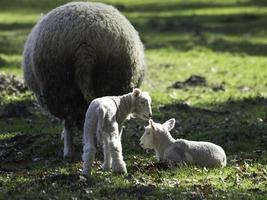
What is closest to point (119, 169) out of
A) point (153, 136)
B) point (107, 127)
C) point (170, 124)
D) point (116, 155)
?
point (116, 155)

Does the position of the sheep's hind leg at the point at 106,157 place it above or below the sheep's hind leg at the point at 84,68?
below

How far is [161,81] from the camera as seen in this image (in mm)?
26109

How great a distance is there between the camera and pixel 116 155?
12000mm

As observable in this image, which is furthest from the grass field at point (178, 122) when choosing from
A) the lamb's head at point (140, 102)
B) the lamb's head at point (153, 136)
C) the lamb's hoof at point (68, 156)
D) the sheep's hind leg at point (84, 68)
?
the sheep's hind leg at point (84, 68)

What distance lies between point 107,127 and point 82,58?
2.02 meters

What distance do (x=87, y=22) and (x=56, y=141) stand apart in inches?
120

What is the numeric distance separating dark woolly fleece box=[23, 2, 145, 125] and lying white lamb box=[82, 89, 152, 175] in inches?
47.2

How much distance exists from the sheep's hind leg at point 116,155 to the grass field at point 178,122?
0.16 meters

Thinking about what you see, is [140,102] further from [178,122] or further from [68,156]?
[178,122]

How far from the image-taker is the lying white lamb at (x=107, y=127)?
1175 cm

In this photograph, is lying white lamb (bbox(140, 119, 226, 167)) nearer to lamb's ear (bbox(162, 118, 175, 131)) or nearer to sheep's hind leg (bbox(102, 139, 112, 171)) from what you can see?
lamb's ear (bbox(162, 118, 175, 131))

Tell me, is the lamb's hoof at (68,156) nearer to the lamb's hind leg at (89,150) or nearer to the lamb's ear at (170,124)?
the lamb's ear at (170,124)

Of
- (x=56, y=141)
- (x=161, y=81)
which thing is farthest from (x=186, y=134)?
(x=161, y=81)

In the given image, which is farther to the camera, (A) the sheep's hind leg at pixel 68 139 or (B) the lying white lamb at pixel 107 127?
(A) the sheep's hind leg at pixel 68 139
